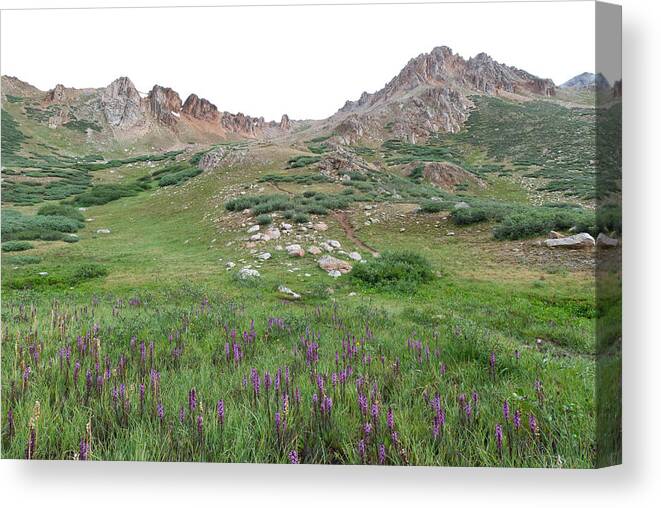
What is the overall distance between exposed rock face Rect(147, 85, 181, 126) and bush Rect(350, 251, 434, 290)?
2604 mm

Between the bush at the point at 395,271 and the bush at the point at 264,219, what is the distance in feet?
3.74

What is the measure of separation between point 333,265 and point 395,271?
2.12ft

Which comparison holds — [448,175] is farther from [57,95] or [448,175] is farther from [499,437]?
[57,95]

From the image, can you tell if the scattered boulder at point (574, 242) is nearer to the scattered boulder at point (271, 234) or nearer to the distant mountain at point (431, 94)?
the distant mountain at point (431, 94)

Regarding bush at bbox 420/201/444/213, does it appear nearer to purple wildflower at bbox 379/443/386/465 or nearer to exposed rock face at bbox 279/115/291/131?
exposed rock face at bbox 279/115/291/131

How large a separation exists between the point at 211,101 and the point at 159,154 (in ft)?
3.45

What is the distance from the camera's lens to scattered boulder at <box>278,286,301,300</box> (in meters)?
3.85

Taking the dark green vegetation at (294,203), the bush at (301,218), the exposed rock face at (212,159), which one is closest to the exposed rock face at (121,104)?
the exposed rock face at (212,159)

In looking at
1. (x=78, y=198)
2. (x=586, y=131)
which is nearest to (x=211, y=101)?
(x=78, y=198)

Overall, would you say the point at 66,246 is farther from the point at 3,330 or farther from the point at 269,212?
the point at 269,212

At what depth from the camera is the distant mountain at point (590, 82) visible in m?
3.48

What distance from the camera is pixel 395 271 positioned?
152 inches

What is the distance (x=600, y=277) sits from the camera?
3.39 meters

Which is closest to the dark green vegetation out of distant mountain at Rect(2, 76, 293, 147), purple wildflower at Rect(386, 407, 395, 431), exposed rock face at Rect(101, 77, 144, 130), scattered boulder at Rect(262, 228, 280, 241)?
scattered boulder at Rect(262, 228, 280, 241)
